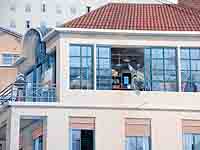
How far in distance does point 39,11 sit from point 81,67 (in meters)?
64.0

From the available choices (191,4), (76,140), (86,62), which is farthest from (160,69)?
(191,4)

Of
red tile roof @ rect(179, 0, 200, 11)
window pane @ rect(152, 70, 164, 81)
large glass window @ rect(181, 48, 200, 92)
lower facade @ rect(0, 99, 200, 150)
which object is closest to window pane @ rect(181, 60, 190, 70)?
large glass window @ rect(181, 48, 200, 92)

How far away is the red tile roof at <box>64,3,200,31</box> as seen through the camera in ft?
116

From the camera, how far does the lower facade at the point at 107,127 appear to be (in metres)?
33.1

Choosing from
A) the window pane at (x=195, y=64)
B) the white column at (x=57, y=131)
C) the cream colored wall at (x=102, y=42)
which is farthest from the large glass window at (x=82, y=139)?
the window pane at (x=195, y=64)

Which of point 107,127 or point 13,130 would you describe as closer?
point 13,130

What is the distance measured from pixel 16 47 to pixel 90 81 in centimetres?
2161

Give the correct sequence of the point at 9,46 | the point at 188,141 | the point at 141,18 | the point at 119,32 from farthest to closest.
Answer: the point at 9,46 → the point at 141,18 → the point at 119,32 → the point at 188,141

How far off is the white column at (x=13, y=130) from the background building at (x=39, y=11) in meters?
63.8

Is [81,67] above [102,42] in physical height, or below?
below

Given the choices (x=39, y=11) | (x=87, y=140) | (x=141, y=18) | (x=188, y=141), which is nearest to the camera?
(x=87, y=140)

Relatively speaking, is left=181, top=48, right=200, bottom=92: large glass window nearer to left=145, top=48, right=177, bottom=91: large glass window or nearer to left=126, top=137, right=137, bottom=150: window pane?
left=145, top=48, right=177, bottom=91: large glass window

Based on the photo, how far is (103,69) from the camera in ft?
113

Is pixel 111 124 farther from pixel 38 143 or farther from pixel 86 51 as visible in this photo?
pixel 38 143
